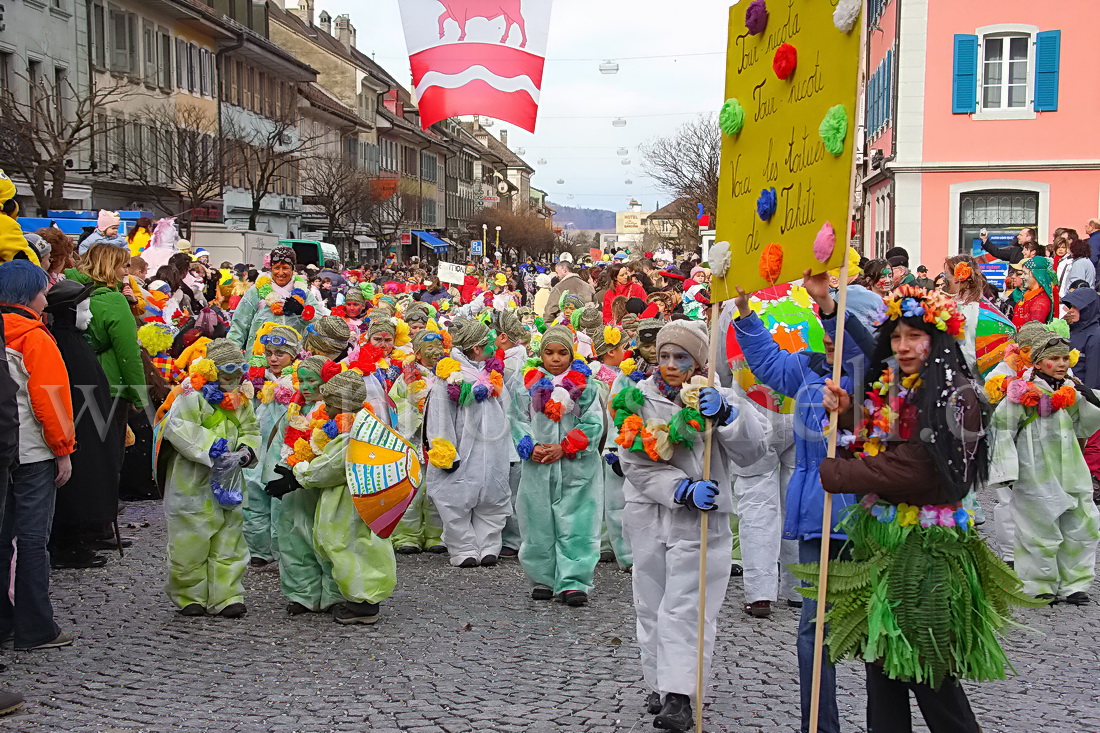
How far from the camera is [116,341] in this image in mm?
8617

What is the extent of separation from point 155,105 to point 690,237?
2610cm

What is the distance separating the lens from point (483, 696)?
5707 millimetres

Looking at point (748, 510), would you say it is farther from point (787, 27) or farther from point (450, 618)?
point (787, 27)

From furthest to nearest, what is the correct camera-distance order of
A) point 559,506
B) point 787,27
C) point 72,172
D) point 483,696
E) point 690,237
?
point 690,237
point 72,172
point 559,506
point 483,696
point 787,27

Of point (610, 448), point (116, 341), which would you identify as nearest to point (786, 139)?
point (610, 448)

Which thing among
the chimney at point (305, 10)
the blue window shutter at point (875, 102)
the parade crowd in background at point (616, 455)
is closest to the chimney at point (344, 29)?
the chimney at point (305, 10)

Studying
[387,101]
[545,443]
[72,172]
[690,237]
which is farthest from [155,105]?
[387,101]

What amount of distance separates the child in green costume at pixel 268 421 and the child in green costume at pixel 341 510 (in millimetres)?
1214

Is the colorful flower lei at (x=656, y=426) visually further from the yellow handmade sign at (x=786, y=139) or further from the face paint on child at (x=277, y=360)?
the face paint on child at (x=277, y=360)

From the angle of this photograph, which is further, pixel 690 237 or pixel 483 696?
pixel 690 237

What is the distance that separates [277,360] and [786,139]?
14.8ft

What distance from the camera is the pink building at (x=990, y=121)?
25.4 metres

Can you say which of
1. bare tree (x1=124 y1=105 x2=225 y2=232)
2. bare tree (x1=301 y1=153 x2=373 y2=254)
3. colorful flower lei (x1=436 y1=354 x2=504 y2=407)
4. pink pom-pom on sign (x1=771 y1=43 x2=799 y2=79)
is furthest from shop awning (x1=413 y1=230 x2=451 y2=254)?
pink pom-pom on sign (x1=771 y1=43 x2=799 y2=79)

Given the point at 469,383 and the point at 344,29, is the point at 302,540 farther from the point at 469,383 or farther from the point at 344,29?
the point at 344,29
